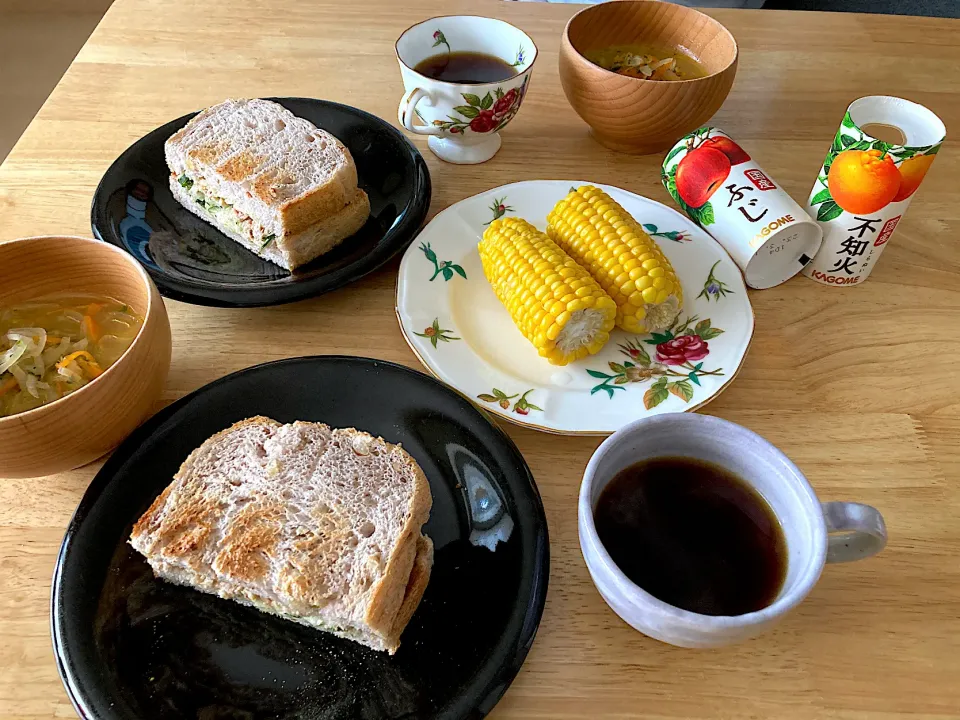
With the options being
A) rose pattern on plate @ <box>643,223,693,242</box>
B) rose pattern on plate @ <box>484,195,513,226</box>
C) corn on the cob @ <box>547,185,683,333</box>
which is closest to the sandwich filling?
rose pattern on plate @ <box>484,195,513,226</box>

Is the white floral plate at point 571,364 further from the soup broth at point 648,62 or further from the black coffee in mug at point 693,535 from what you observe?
the soup broth at point 648,62

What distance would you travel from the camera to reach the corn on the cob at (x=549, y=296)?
3.20 ft

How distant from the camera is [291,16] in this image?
5.53 ft

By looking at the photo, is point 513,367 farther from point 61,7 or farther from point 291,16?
point 61,7

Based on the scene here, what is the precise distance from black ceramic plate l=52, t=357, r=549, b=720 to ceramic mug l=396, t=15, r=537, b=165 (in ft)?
1.91

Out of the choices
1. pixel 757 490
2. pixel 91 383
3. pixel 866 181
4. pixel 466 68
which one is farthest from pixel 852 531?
pixel 466 68

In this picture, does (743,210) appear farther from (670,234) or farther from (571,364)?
(571,364)

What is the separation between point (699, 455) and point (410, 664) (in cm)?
38

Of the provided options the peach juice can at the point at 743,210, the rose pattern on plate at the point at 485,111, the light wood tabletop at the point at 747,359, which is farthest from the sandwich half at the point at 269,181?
the peach juice can at the point at 743,210

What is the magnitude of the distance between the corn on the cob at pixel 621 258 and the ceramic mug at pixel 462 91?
26 centimetres

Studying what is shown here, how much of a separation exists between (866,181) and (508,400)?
0.62 meters

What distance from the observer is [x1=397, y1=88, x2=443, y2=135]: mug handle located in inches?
47.9

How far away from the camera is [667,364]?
3.31 feet

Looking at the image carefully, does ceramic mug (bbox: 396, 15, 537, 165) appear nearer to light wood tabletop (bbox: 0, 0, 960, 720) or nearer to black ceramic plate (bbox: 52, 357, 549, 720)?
light wood tabletop (bbox: 0, 0, 960, 720)
